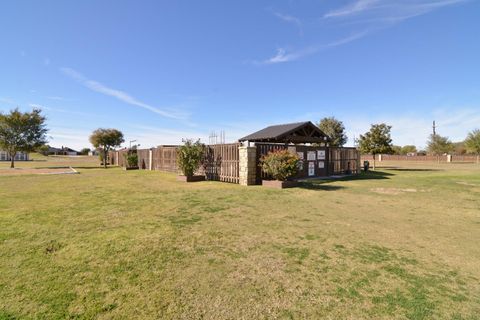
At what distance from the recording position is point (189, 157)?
46.7 ft

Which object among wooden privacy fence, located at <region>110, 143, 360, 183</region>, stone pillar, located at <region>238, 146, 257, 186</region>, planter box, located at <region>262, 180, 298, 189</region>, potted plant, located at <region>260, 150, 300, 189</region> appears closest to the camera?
planter box, located at <region>262, 180, 298, 189</region>

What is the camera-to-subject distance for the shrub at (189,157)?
558 inches

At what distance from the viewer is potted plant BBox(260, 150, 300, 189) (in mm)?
11523

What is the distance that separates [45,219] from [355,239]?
22.2 ft

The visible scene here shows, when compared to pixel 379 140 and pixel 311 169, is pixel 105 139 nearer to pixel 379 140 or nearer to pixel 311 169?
pixel 311 169

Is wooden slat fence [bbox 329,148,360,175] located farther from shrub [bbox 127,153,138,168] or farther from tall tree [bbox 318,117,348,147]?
shrub [bbox 127,153,138,168]

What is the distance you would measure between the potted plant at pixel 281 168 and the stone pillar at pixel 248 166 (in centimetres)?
79

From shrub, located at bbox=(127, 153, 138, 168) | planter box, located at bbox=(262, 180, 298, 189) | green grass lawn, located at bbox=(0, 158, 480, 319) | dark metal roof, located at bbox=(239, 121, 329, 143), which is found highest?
dark metal roof, located at bbox=(239, 121, 329, 143)

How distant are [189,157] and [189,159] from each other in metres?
0.13

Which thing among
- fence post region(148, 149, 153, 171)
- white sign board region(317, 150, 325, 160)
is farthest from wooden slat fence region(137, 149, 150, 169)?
white sign board region(317, 150, 325, 160)

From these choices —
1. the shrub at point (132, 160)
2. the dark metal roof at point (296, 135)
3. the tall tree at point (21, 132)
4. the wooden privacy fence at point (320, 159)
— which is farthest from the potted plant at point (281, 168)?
the tall tree at point (21, 132)

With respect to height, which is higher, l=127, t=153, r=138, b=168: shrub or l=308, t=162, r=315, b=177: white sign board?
l=127, t=153, r=138, b=168: shrub

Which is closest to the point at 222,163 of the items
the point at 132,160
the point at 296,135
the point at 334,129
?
the point at 296,135

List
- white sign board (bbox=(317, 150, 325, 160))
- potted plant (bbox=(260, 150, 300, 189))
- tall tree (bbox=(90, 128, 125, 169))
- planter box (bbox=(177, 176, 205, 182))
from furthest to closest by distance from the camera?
1. tall tree (bbox=(90, 128, 125, 169))
2. white sign board (bbox=(317, 150, 325, 160))
3. planter box (bbox=(177, 176, 205, 182))
4. potted plant (bbox=(260, 150, 300, 189))
